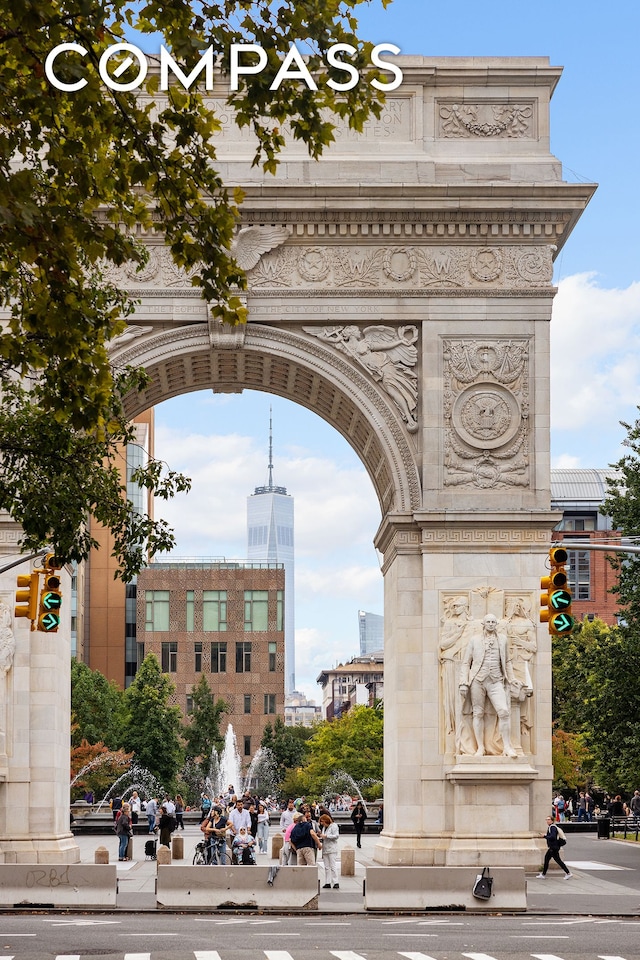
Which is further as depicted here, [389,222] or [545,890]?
[389,222]

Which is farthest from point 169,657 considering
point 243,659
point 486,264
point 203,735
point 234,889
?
point 234,889

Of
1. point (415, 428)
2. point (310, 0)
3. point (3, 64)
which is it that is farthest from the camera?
point (415, 428)

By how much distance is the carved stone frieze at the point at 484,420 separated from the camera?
3538 cm

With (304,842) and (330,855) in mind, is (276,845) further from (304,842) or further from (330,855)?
(304,842)

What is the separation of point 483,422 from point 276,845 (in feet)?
37.5

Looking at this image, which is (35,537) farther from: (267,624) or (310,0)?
(267,624)

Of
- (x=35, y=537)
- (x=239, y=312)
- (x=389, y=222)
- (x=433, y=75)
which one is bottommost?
(x=35, y=537)

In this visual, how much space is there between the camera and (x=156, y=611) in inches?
4889

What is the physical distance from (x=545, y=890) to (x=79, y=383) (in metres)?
18.7

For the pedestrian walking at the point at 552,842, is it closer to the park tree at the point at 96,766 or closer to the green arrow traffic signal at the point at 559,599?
the green arrow traffic signal at the point at 559,599

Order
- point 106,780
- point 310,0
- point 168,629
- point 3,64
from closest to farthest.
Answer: point 310,0 → point 3,64 → point 106,780 → point 168,629

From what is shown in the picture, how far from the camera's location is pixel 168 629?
4894 inches

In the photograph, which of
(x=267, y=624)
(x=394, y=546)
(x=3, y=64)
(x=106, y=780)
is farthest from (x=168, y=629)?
(x=3, y=64)

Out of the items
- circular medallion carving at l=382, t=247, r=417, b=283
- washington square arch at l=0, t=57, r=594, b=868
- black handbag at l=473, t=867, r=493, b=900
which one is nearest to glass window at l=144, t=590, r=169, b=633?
washington square arch at l=0, t=57, r=594, b=868
